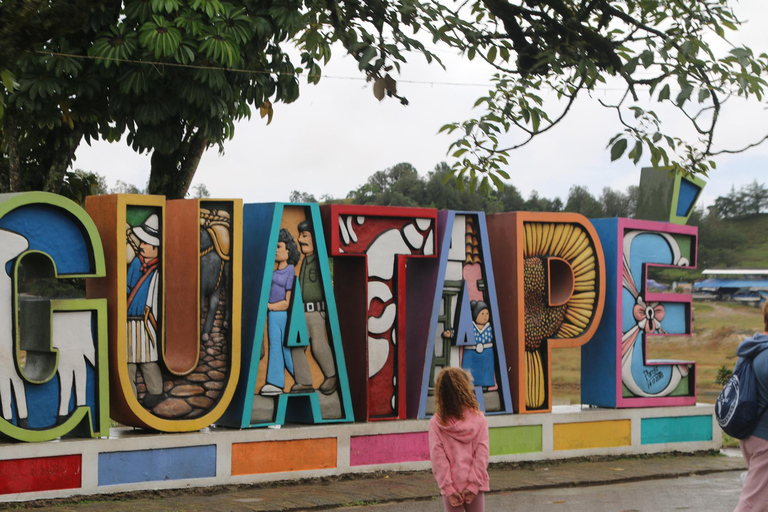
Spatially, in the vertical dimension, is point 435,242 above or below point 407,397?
above

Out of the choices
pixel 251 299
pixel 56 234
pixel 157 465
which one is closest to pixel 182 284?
pixel 251 299

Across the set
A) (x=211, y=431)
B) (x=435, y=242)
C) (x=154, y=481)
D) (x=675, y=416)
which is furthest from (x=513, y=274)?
(x=154, y=481)

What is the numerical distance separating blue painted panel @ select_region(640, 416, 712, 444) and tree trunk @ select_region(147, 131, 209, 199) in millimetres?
6768

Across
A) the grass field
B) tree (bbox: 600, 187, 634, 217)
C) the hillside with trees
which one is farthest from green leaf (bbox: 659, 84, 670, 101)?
tree (bbox: 600, 187, 634, 217)

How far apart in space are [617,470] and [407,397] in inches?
101

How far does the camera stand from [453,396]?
5.92 meters

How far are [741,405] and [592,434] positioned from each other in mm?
5524

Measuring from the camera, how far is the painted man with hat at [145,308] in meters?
8.75

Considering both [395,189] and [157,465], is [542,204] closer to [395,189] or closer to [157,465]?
[395,189]

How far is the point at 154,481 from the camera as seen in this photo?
28.7 feet

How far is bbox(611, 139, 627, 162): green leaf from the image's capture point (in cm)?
691

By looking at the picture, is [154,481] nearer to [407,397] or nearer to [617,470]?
[407,397]

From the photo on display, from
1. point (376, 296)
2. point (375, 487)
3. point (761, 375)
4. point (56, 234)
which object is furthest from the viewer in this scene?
point (376, 296)

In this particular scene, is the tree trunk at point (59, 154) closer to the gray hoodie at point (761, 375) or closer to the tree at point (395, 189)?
the gray hoodie at point (761, 375)
